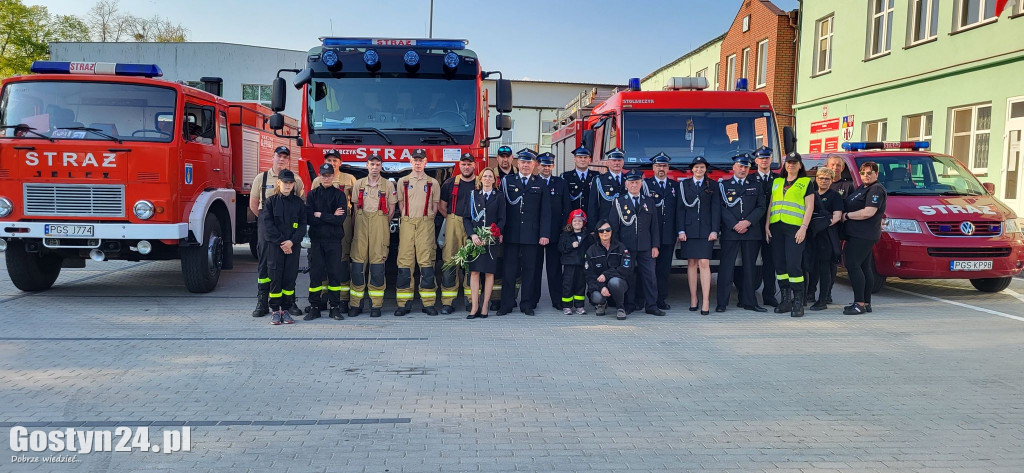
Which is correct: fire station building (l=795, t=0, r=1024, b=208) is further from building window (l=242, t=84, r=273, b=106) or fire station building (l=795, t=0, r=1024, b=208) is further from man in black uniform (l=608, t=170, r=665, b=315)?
building window (l=242, t=84, r=273, b=106)

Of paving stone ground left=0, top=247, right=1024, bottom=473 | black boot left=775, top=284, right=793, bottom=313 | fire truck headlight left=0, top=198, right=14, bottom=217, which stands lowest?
paving stone ground left=0, top=247, right=1024, bottom=473

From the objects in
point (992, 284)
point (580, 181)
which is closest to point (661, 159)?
point (580, 181)

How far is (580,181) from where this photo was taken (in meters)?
9.24

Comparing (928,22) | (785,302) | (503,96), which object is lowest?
(785,302)

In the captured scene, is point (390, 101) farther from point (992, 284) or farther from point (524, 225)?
point (992, 284)

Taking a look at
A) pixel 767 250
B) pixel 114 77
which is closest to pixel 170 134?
pixel 114 77

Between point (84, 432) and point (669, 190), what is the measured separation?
641 cm

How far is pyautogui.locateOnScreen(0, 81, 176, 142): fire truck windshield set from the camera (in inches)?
342

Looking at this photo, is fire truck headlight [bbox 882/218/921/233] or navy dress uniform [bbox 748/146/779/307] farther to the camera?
fire truck headlight [bbox 882/218/921/233]

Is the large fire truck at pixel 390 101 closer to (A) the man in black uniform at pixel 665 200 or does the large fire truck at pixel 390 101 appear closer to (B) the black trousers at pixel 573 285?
(B) the black trousers at pixel 573 285

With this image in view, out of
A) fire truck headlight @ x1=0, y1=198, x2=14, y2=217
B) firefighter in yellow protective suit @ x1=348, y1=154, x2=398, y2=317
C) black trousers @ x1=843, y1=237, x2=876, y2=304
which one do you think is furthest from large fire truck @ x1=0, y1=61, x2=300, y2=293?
black trousers @ x1=843, y1=237, x2=876, y2=304

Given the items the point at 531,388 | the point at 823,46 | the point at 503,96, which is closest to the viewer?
the point at 531,388

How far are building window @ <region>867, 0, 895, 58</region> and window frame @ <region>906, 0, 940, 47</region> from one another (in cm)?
87

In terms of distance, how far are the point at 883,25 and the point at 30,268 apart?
19.8 m
